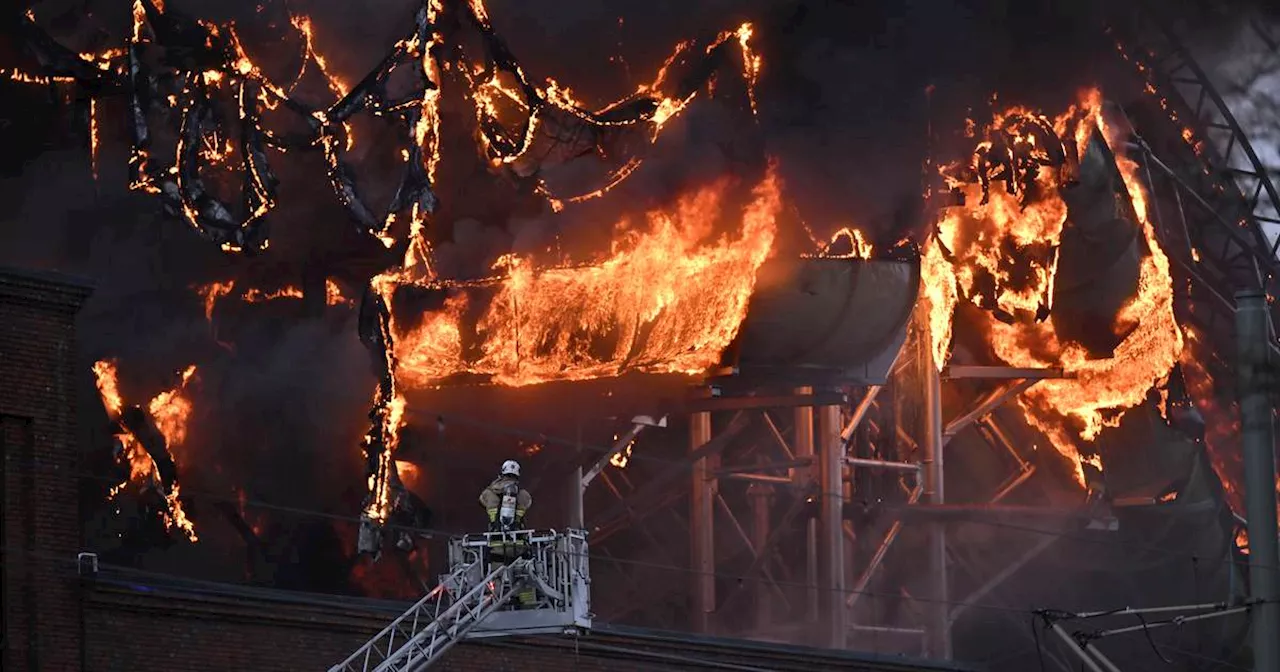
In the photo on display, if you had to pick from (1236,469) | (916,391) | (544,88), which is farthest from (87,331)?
(1236,469)

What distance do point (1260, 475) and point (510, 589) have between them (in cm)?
723

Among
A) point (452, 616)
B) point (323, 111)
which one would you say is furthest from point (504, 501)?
point (323, 111)

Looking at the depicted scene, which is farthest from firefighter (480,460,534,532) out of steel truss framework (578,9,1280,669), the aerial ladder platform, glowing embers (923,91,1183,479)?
glowing embers (923,91,1183,479)

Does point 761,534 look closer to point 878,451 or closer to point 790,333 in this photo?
point 878,451

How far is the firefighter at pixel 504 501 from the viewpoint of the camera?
2431 centimetres

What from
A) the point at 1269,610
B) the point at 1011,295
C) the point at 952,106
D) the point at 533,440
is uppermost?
the point at 952,106

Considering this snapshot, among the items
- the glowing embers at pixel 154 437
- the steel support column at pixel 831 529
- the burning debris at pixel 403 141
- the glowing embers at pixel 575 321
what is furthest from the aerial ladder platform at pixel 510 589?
the steel support column at pixel 831 529

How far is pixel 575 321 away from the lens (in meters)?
36.2

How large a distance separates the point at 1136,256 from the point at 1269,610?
57.5 ft

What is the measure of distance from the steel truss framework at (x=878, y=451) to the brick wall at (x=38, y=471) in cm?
1323

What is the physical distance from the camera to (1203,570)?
43844mm

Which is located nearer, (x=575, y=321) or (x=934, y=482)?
(x=575, y=321)

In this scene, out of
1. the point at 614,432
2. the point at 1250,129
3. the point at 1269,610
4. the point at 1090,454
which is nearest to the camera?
the point at 1269,610

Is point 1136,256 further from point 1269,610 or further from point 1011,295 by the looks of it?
point 1269,610
